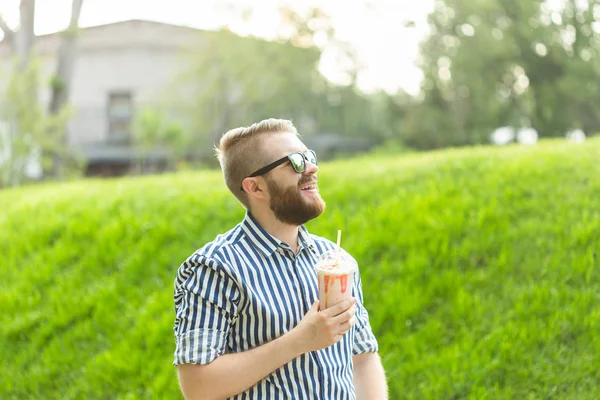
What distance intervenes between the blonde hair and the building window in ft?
69.4

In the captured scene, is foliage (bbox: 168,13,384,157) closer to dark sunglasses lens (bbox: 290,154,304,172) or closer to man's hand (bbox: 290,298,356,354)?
dark sunglasses lens (bbox: 290,154,304,172)

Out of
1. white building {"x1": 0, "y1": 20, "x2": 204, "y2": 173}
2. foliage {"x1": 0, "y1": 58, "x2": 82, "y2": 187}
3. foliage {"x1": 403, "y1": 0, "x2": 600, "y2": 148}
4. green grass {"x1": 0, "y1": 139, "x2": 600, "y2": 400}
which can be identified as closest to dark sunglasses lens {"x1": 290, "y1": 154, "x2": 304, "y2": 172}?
green grass {"x1": 0, "y1": 139, "x2": 600, "y2": 400}

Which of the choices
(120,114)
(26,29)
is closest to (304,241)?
(26,29)

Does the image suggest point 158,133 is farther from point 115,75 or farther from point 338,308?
point 338,308

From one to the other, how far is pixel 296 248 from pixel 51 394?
3501 mm

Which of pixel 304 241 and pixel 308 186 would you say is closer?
pixel 308 186

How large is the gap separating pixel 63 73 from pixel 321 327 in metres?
14.8

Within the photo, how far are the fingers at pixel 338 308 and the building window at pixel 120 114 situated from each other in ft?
70.8

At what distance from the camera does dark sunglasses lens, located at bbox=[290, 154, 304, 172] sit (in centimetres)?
224

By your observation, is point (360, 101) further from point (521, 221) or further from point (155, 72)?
point (521, 221)

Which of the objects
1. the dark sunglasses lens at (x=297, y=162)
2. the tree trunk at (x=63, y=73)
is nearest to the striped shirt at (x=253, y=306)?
the dark sunglasses lens at (x=297, y=162)

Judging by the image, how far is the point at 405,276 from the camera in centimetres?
503

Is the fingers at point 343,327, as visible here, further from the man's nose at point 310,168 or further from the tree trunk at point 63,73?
the tree trunk at point 63,73

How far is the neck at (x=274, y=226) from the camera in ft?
7.57
